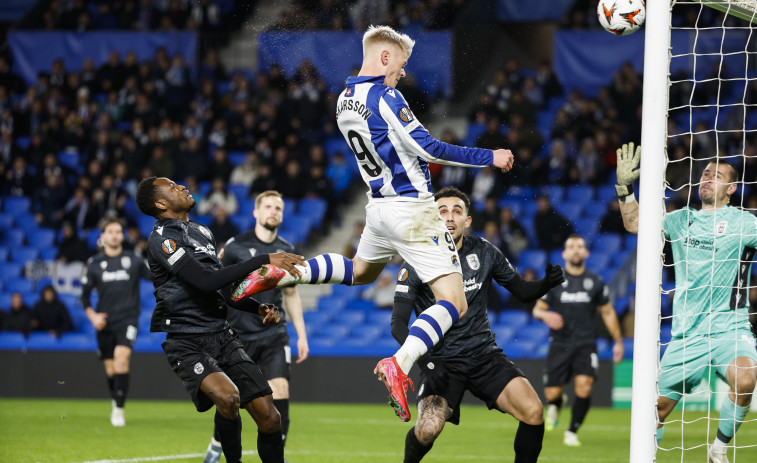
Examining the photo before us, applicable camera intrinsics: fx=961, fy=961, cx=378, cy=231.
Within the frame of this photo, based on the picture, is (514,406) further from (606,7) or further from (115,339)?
(115,339)

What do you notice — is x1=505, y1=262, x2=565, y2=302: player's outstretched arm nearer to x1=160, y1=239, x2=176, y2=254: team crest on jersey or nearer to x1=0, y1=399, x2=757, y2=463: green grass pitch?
x1=0, y1=399, x2=757, y2=463: green grass pitch

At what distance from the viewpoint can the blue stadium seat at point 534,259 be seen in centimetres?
1538

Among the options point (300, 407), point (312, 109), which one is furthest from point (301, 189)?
point (300, 407)

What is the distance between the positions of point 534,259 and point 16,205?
951 cm

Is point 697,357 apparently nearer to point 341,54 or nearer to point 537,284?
Answer: point 537,284

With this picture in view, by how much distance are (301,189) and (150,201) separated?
36.1 feet

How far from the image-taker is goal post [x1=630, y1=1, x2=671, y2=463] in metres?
5.00

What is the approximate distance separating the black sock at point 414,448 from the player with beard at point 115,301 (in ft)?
19.3

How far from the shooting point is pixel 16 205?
58.1 feet

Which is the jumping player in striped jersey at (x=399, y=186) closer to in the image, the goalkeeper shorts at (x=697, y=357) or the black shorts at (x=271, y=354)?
the goalkeeper shorts at (x=697, y=357)

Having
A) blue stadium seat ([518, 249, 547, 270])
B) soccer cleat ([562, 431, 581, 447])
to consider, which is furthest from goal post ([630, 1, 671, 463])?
blue stadium seat ([518, 249, 547, 270])

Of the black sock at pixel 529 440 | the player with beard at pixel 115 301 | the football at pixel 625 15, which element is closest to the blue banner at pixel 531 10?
the player with beard at pixel 115 301

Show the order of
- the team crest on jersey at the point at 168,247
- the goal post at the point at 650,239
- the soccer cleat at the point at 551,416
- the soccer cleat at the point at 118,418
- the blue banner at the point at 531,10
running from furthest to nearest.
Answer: the blue banner at the point at 531,10 < the soccer cleat at the point at 551,416 < the soccer cleat at the point at 118,418 < the team crest on jersey at the point at 168,247 < the goal post at the point at 650,239

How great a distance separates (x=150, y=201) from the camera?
6082mm
